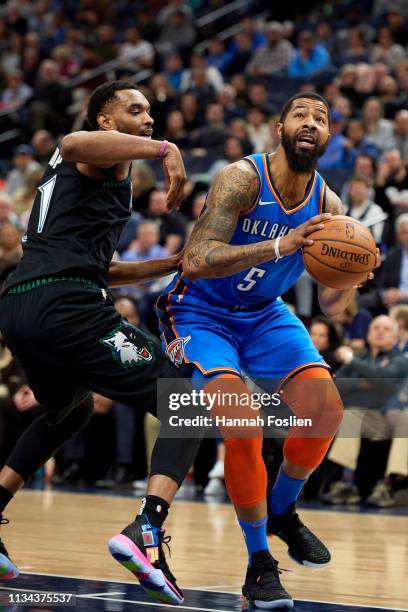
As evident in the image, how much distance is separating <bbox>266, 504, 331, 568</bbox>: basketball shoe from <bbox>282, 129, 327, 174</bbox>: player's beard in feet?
4.89

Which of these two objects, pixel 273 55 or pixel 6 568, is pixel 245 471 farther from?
pixel 273 55

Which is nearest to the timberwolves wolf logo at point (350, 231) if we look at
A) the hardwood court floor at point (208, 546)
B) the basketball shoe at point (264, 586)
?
the basketball shoe at point (264, 586)

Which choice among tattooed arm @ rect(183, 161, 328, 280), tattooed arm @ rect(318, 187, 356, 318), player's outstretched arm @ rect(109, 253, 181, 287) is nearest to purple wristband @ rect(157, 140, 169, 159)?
tattooed arm @ rect(183, 161, 328, 280)

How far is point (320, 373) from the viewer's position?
4.66 m

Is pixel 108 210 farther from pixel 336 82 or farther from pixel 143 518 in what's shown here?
pixel 336 82

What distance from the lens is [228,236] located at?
178 inches

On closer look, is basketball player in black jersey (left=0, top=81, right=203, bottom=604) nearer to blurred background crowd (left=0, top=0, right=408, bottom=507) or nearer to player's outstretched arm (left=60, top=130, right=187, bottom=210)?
player's outstretched arm (left=60, top=130, right=187, bottom=210)

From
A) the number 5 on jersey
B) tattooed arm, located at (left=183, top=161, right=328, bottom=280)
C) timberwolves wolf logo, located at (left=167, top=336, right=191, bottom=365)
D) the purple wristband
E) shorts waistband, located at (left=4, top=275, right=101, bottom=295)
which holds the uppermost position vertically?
the purple wristband

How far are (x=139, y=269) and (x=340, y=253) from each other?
1.01 m

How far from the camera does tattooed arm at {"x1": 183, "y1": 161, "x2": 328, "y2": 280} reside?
428 cm

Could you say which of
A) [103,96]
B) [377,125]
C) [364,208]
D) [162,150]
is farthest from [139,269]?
[377,125]

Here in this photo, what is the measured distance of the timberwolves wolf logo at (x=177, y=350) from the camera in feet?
15.1

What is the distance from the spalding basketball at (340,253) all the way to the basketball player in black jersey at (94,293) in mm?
621

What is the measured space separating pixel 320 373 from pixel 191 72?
36.5 ft
